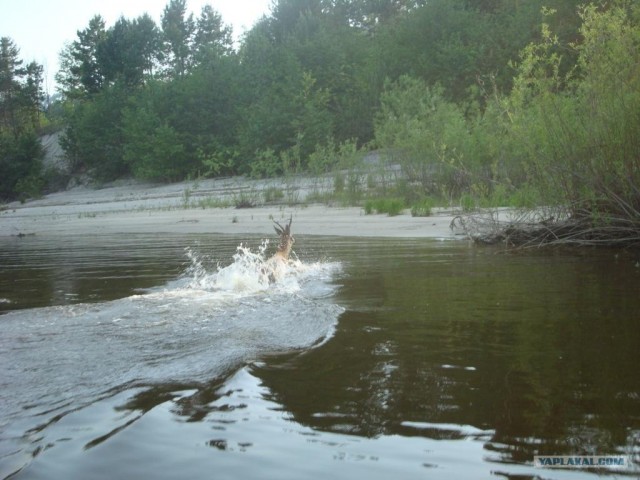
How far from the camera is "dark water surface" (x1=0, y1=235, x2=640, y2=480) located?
2.86m

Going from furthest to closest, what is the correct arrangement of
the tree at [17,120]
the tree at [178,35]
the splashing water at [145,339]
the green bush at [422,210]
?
the tree at [178,35] → the tree at [17,120] → the green bush at [422,210] → the splashing water at [145,339]

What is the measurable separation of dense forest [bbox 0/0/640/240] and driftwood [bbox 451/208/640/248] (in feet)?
0.74

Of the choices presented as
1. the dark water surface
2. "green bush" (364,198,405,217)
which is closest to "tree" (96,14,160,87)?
"green bush" (364,198,405,217)

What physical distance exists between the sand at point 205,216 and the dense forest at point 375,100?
100cm

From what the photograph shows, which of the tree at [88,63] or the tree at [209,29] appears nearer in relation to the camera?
the tree at [88,63]

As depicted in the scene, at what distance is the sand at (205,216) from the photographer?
1425cm

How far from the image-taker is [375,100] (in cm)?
3256

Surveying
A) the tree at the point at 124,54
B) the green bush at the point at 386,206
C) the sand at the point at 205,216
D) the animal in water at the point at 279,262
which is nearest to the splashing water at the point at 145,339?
the animal in water at the point at 279,262

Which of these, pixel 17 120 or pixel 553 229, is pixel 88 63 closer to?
pixel 17 120

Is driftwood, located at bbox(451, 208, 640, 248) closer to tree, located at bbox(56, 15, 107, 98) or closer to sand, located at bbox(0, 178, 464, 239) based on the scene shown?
sand, located at bbox(0, 178, 464, 239)

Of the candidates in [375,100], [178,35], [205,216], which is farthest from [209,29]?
[205,216]

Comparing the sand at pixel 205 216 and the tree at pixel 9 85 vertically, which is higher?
the tree at pixel 9 85

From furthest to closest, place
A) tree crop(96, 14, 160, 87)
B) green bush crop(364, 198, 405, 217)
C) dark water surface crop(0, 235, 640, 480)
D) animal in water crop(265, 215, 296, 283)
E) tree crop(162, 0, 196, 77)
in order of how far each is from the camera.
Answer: tree crop(162, 0, 196, 77)
tree crop(96, 14, 160, 87)
green bush crop(364, 198, 405, 217)
animal in water crop(265, 215, 296, 283)
dark water surface crop(0, 235, 640, 480)

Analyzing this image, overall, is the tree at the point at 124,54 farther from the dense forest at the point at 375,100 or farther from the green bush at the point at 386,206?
the green bush at the point at 386,206
